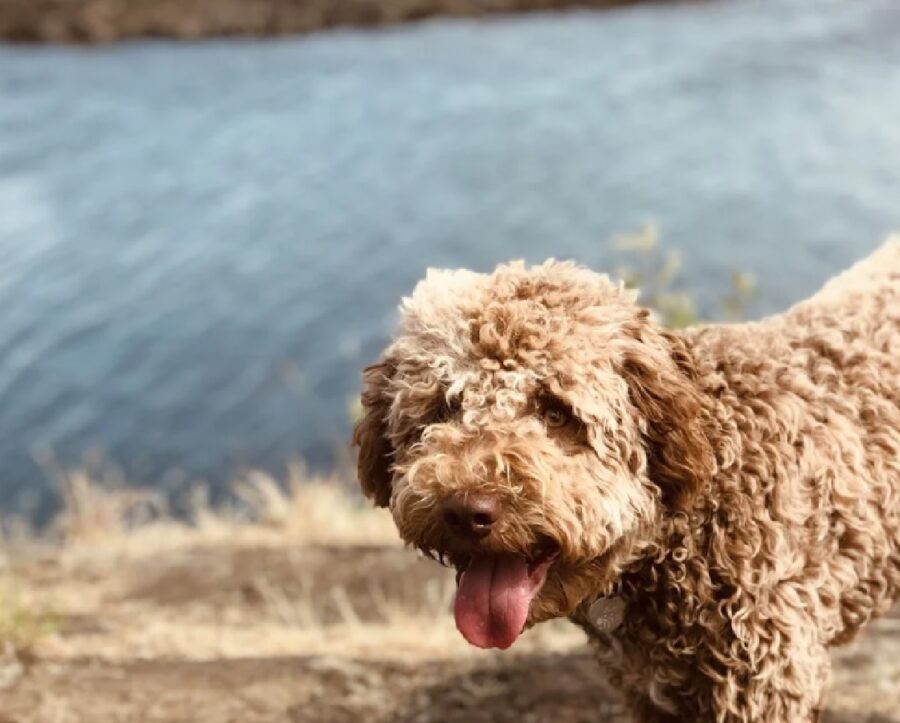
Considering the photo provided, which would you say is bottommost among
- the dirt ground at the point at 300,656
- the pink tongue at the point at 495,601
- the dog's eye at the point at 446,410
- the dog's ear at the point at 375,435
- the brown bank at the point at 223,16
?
the dirt ground at the point at 300,656

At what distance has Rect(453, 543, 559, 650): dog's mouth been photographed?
292cm

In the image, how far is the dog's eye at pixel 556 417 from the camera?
2.99 m

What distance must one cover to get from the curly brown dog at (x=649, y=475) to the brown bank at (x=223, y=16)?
1785 cm

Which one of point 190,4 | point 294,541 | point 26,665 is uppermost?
point 190,4

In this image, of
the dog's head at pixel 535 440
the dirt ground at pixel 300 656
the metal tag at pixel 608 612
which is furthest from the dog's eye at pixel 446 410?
the dirt ground at pixel 300 656

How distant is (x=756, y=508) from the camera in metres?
3.19

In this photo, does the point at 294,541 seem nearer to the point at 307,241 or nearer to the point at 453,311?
the point at 453,311

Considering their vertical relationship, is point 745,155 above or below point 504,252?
above

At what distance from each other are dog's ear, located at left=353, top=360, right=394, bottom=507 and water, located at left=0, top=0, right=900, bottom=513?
7.67 metres

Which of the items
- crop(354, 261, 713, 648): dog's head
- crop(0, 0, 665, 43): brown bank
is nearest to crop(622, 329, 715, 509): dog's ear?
crop(354, 261, 713, 648): dog's head

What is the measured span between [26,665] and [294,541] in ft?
9.85

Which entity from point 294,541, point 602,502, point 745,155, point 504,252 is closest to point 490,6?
point 745,155

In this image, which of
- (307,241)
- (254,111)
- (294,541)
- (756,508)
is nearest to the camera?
(756,508)

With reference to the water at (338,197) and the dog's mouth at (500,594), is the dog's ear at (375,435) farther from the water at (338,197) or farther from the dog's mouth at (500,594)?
the water at (338,197)
